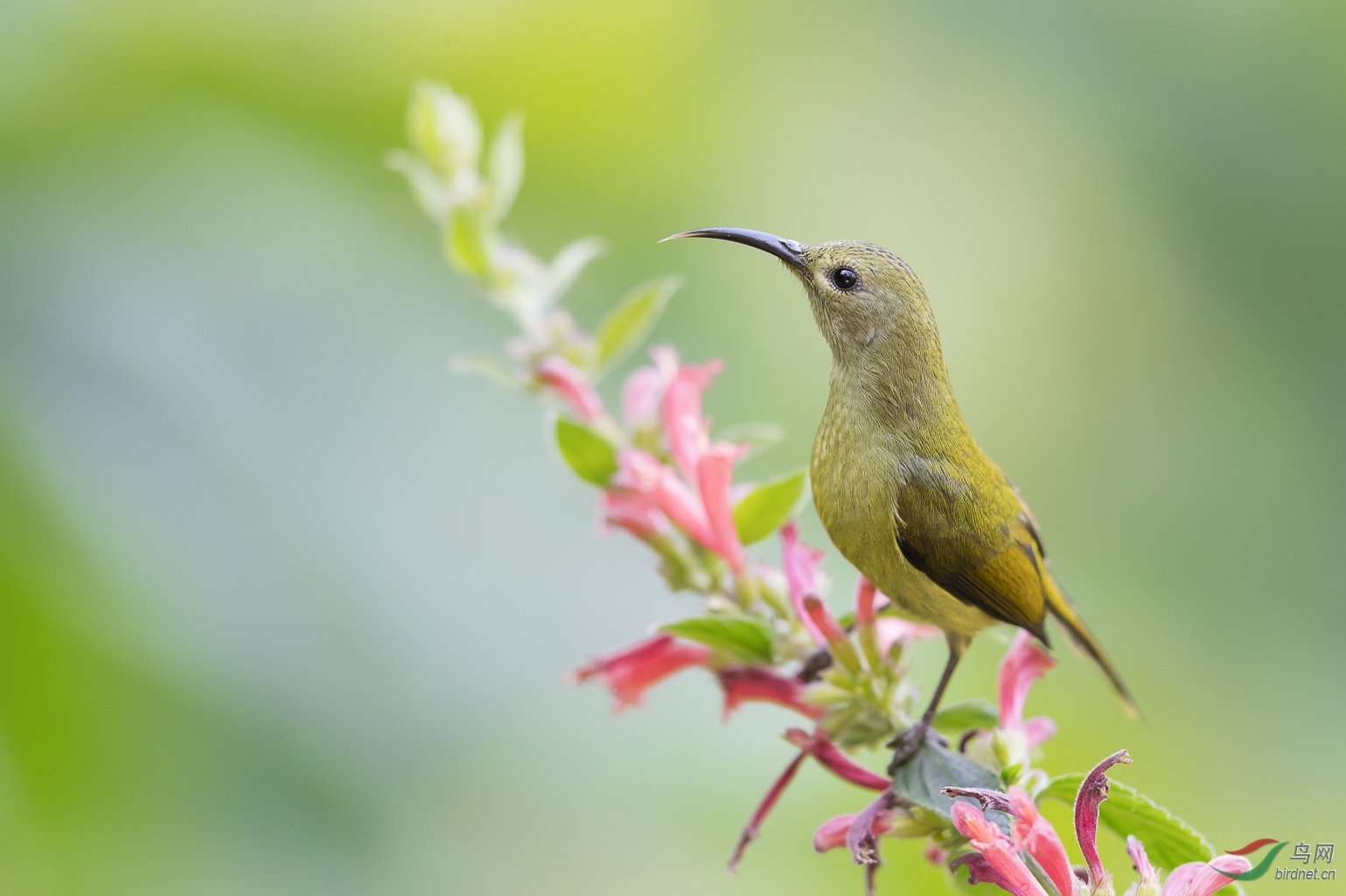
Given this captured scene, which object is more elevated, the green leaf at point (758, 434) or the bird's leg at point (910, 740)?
the green leaf at point (758, 434)

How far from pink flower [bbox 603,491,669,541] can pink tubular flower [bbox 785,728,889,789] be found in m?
0.22

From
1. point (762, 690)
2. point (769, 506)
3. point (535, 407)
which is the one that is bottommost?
point (762, 690)

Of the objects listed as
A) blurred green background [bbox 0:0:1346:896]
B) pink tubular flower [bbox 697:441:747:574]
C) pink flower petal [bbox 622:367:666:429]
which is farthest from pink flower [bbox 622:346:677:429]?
blurred green background [bbox 0:0:1346:896]

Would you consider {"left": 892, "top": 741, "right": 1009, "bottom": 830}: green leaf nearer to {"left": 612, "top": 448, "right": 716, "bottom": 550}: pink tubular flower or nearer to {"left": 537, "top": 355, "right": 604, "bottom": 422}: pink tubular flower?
{"left": 612, "top": 448, "right": 716, "bottom": 550}: pink tubular flower

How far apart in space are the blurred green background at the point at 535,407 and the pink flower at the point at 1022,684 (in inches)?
32.6

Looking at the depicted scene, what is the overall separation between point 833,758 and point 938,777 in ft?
0.23

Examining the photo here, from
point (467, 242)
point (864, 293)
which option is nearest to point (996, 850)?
point (864, 293)

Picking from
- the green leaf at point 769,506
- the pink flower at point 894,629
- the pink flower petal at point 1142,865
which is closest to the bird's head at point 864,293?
the green leaf at point 769,506

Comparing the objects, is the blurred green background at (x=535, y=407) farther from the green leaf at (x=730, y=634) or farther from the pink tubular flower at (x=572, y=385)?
the green leaf at (x=730, y=634)

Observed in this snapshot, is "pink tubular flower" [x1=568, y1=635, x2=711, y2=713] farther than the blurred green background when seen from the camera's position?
No

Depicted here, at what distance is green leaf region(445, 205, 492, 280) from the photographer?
0.93 meters

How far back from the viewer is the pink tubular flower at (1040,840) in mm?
516

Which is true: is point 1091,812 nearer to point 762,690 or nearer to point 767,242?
point 762,690

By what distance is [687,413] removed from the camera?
2.53 feet
